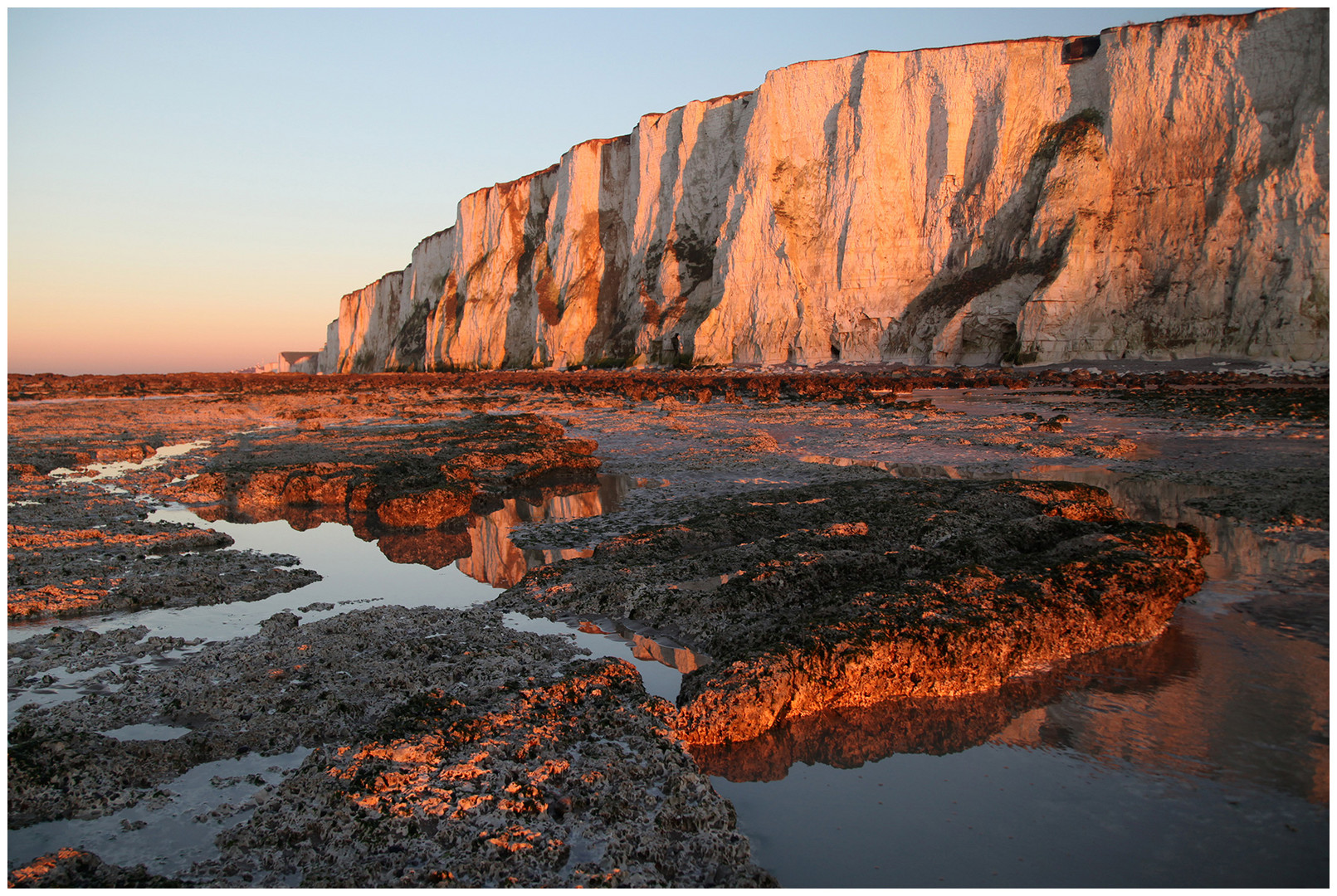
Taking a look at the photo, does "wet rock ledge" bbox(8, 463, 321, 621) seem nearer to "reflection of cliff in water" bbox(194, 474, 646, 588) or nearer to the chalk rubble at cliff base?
"reflection of cliff in water" bbox(194, 474, 646, 588)

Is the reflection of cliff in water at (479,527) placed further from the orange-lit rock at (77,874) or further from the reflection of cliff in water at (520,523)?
the orange-lit rock at (77,874)

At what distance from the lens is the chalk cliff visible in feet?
77.5

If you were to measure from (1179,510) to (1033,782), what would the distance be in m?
4.81

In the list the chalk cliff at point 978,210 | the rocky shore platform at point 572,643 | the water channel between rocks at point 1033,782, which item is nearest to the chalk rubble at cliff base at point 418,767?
the rocky shore platform at point 572,643

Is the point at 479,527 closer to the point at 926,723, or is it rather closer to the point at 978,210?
the point at 926,723

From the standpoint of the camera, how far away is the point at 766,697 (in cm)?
276

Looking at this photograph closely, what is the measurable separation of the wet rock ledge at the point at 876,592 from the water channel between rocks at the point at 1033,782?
5.8 inches

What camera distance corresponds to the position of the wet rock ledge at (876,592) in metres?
2.93

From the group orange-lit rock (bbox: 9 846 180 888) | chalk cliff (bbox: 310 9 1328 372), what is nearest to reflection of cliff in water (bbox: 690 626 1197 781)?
orange-lit rock (bbox: 9 846 180 888)

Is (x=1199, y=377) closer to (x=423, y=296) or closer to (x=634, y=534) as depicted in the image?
(x=634, y=534)

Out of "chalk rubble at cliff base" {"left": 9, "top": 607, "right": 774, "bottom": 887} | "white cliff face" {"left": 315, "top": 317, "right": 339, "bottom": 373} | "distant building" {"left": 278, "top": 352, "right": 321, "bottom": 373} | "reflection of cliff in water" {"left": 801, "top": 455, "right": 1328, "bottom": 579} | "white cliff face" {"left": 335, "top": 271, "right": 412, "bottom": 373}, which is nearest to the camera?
"chalk rubble at cliff base" {"left": 9, "top": 607, "right": 774, "bottom": 887}

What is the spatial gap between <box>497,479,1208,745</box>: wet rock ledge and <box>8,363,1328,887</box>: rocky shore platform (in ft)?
0.06

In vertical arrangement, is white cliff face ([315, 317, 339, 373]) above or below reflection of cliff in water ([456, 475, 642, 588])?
above

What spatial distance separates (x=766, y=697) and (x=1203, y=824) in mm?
1365
